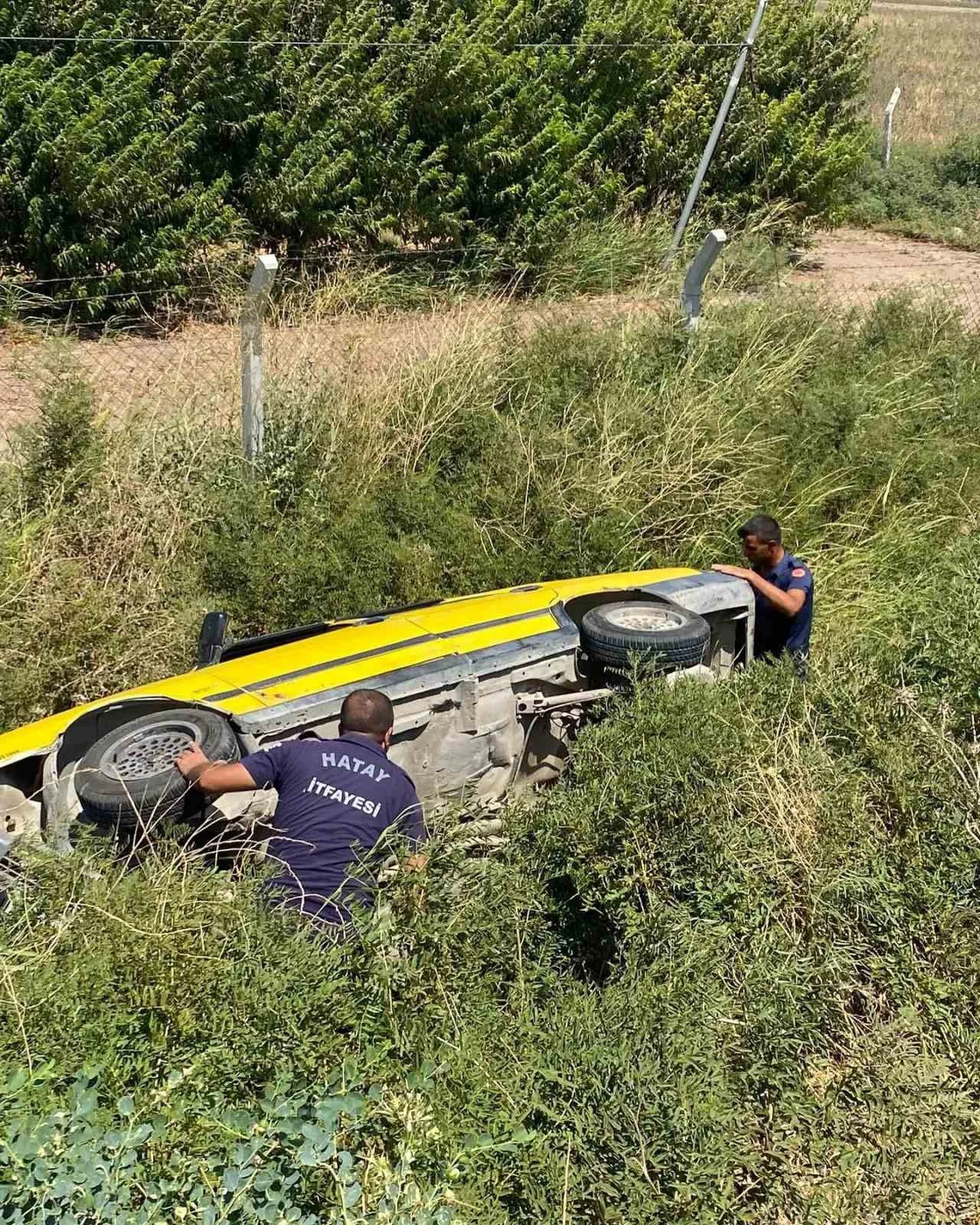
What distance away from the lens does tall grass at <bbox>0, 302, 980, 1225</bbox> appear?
280cm

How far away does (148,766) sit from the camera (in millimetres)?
4078

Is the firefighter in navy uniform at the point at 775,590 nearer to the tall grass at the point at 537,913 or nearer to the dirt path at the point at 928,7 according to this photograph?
the tall grass at the point at 537,913

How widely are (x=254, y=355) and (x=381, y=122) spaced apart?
4.80 m

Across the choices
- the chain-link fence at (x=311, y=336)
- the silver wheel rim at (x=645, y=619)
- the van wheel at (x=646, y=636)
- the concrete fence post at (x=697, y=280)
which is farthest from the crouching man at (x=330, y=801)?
the concrete fence post at (x=697, y=280)

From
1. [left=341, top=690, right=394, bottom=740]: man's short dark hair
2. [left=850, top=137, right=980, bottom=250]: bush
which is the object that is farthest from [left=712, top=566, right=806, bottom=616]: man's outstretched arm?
[left=850, top=137, right=980, bottom=250]: bush

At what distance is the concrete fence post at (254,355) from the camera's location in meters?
6.32

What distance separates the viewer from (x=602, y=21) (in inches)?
464

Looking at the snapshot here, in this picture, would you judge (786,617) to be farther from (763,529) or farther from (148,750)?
(148,750)

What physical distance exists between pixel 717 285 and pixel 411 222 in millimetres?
3310

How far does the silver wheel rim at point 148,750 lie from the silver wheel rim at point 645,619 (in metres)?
2.15

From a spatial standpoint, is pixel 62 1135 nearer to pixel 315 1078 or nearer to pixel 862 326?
pixel 315 1078

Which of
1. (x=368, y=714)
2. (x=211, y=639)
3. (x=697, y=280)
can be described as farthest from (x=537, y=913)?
(x=697, y=280)

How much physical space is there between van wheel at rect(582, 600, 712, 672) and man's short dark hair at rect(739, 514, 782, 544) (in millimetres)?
690

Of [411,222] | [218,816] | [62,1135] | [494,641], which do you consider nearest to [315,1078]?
[62,1135]
